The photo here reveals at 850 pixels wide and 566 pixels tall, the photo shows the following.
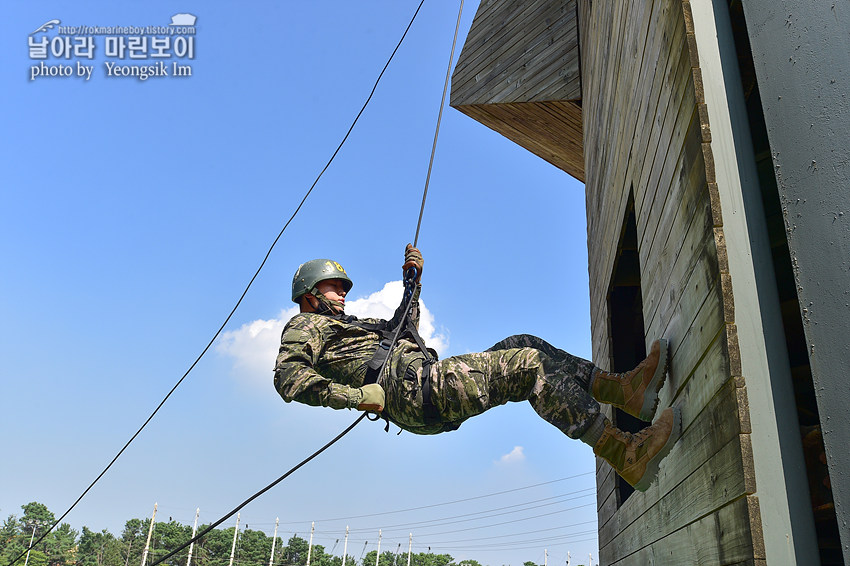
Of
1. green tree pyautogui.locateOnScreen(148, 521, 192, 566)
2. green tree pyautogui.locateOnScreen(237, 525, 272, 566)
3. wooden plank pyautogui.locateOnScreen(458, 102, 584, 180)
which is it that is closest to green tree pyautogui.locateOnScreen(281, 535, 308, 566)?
green tree pyautogui.locateOnScreen(237, 525, 272, 566)

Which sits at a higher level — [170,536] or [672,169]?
[170,536]

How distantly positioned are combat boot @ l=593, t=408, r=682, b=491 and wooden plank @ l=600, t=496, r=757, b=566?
0.29m

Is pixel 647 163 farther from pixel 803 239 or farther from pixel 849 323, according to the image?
pixel 849 323

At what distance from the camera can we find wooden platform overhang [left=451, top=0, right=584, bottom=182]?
7289mm

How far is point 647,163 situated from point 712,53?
0.96m

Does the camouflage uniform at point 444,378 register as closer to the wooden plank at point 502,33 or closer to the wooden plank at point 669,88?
the wooden plank at point 669,88

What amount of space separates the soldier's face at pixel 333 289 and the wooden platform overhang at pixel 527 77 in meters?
3.70

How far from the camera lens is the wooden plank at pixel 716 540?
178 centimetres

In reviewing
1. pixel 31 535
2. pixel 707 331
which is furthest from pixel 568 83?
pixel 31 535

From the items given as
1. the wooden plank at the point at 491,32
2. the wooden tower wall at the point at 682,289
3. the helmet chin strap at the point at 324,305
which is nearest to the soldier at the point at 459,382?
the wooden tower wall at the point at 682,289

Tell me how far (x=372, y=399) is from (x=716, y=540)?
78.2 inches

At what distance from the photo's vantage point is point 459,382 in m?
3.58

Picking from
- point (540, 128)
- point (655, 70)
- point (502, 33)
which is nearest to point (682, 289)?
point (655, 70)

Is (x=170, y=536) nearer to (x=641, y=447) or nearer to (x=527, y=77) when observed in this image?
(x=527, y=77)
